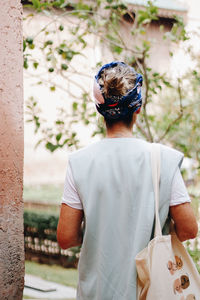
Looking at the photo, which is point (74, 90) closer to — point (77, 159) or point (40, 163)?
point (40, 163)

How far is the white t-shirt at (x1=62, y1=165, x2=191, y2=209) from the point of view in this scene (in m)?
2.05

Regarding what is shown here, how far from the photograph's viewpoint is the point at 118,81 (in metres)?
2.12

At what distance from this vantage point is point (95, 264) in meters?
2.15

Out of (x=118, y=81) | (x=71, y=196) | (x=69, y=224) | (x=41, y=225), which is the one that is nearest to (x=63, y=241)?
(x=69, y=224)

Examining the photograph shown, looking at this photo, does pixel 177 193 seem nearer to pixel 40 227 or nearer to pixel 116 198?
pixel 116 198

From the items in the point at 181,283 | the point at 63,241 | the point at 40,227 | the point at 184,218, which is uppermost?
the point at 184,218

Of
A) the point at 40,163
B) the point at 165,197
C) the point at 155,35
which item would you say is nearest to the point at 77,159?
the point at 165,197

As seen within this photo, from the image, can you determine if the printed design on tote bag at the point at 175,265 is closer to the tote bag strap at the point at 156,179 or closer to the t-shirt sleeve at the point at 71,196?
the tote bag strap at the point at 156,179

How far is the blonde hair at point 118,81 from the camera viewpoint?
211 centimetres

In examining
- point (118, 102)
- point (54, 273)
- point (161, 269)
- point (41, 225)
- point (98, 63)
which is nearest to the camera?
point (161, 269)

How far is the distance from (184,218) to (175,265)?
0.64ft

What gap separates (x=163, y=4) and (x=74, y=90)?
9.96 ft

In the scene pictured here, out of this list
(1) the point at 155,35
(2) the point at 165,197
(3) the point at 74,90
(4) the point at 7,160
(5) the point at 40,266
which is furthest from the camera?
(3) the point at 74,90

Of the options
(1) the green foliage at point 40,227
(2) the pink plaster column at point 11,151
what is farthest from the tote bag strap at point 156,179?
(1) the green foliage at point 40,227
